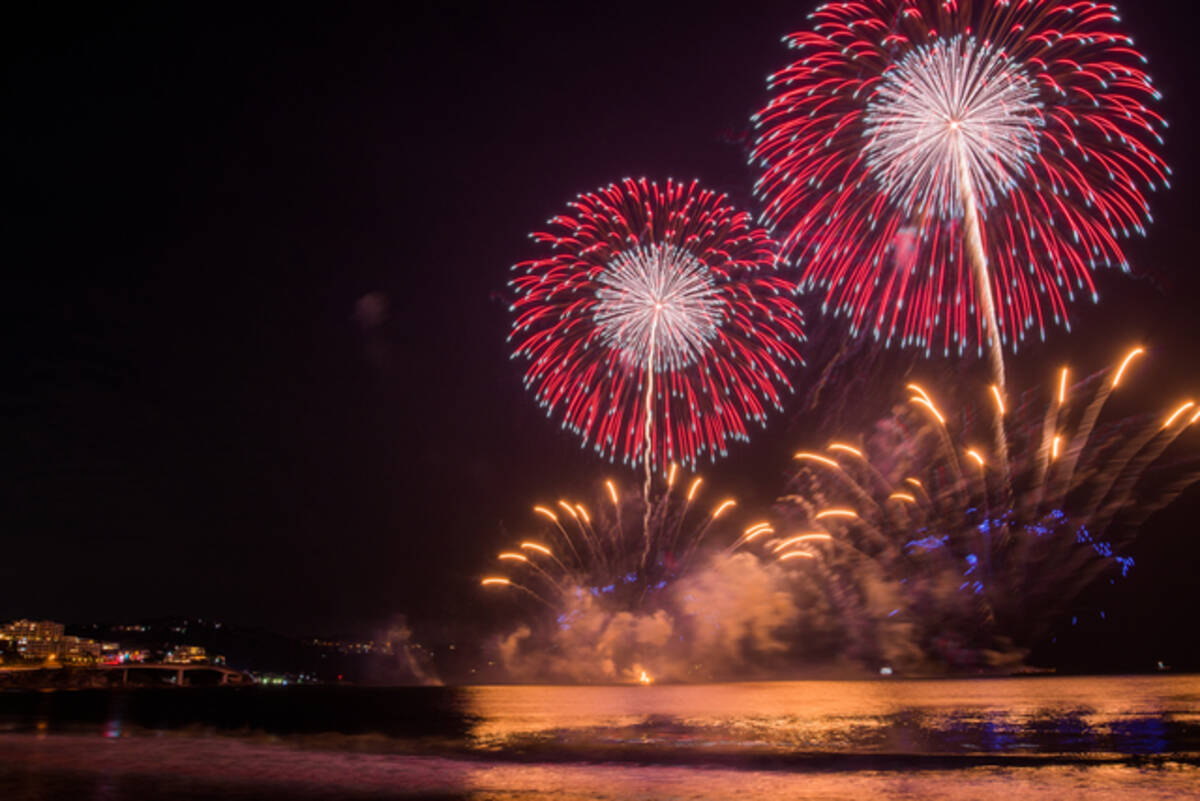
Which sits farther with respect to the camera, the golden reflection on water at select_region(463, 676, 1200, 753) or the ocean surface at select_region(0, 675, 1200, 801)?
the golden reflection on water at select_region(463, 676, 1200, 753)

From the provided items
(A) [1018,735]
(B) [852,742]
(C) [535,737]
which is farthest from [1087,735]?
(C) [535,737]

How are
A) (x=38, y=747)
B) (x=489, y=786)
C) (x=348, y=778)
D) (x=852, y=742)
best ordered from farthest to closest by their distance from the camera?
(x=38, y=747) < (x=852, y=742) < (x=348, y=778) < (x=489, y=786)

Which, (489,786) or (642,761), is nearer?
(489,786)

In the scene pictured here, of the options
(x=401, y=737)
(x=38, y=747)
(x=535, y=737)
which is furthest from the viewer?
(x=401, y=737)

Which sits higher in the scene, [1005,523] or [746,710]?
[1005,523]

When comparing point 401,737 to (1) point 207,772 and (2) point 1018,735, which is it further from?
(2) point 1018,735

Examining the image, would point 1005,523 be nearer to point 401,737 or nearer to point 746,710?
point 746,710

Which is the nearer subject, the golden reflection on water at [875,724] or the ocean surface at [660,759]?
the ocean surface at [660,759]

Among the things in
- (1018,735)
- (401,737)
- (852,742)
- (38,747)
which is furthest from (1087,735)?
(38,747)

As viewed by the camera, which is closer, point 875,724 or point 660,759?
point 660,759
